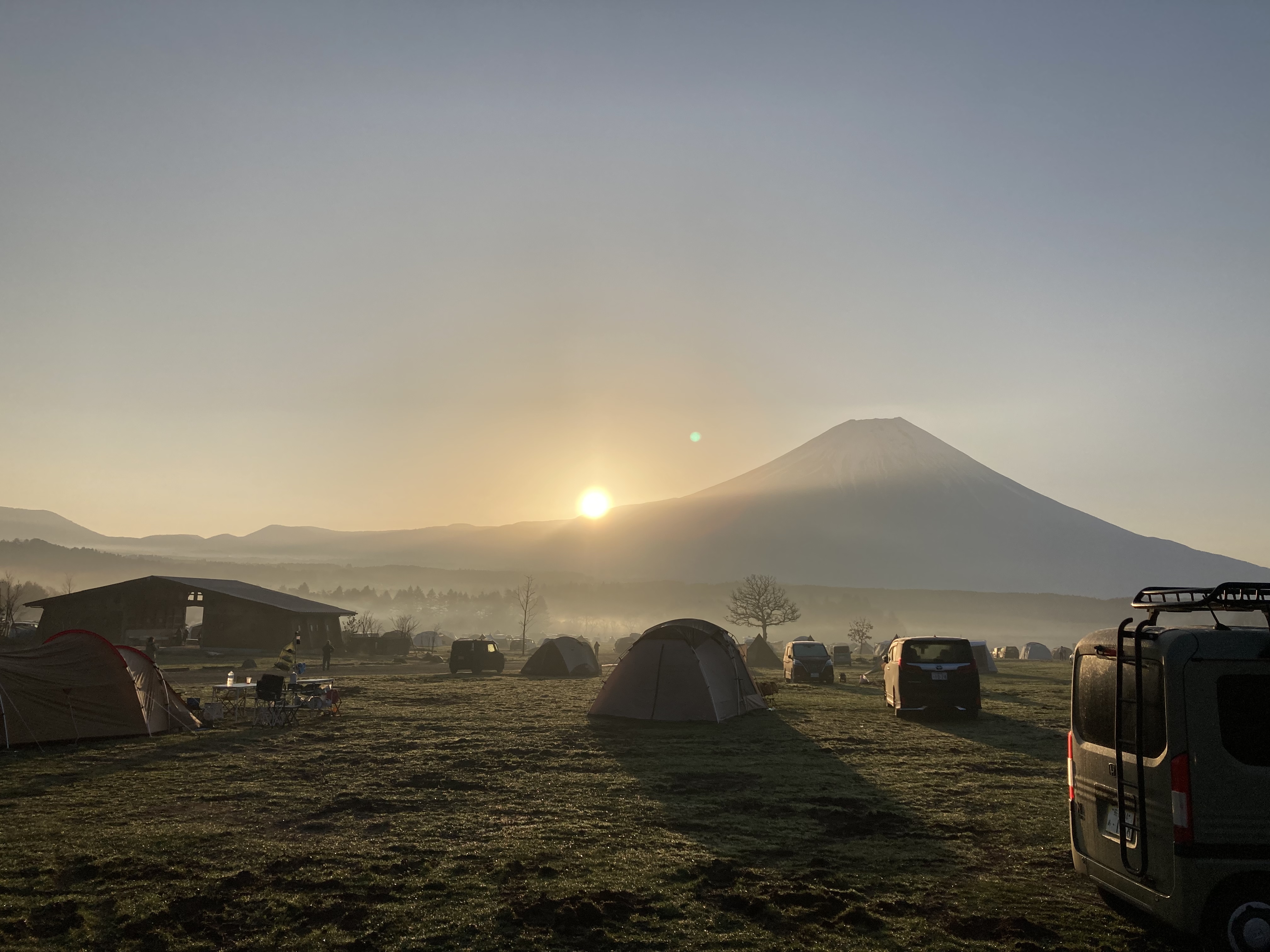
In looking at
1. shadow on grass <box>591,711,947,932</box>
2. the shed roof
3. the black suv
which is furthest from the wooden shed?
shadow on grass <box>591,711,947,932</box>

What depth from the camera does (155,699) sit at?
15.7 m

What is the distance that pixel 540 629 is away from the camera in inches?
6801

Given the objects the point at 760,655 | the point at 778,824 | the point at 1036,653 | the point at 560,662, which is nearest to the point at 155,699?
the point at 778,824

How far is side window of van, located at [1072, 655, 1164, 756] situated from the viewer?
5586 mm

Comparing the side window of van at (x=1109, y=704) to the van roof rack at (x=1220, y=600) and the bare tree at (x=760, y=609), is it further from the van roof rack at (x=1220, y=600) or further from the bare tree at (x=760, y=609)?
the bare tree at (x=760, y=609)

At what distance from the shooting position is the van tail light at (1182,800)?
5293mm

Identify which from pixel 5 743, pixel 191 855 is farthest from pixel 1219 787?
pixel 5 743

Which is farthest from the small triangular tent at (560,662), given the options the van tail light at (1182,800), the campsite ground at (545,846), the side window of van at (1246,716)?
the side window of van at (1246,716)

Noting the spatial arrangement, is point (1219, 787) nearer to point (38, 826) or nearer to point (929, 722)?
point (38, 826)

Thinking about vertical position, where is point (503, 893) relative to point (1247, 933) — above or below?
below

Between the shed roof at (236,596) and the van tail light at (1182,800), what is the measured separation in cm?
4805

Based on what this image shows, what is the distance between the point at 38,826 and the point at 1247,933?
10355 millimetres

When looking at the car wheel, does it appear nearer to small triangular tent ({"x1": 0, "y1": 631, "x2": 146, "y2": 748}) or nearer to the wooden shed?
small triangular tent ({"x1": 0, "y1": 631, "x2": 146, "y2": 748})

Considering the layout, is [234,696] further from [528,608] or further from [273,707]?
[528,608]
